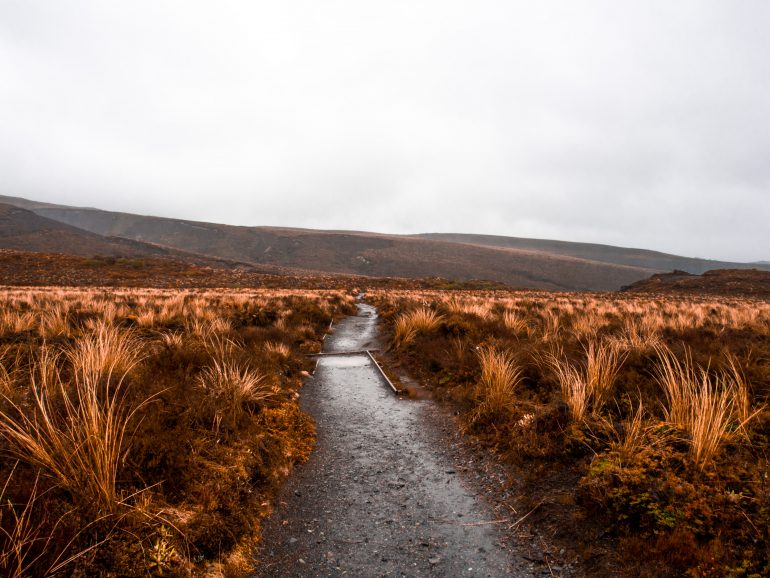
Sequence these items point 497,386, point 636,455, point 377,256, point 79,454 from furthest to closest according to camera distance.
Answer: point 377,256
point 497,386
point 636,455
point 79,454

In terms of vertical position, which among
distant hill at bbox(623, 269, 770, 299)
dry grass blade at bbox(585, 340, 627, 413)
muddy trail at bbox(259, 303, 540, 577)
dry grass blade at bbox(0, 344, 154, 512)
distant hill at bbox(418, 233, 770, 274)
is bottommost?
muddy trail at bbox(259, 303, 540, 577)

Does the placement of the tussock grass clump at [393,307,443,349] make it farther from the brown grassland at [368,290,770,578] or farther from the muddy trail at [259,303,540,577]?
the muddy trail at [259,303,540,577]

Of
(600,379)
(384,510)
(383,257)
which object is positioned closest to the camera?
(384,510)

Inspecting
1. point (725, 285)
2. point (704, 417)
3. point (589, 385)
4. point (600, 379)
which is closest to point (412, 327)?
point (600, 379)

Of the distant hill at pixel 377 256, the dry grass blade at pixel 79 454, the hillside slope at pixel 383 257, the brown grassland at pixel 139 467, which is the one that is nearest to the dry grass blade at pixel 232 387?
the brown grassland at pixel 139 467

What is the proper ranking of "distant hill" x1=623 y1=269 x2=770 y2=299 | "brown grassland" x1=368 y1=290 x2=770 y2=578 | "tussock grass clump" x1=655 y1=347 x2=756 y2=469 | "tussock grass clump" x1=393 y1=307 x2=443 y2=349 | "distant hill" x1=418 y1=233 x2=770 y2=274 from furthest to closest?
1. "distant hill" x1=418 y1=233 x2=770 y2=274
2. "distant hill" x1=623 y1=269 x2=770 y2=299
3. "tussock grass clump" x1=393 y1=307 x2=443 y2=349
4. "tussock grass clump" x1=655 y1=347 x2=756 y2=469
5. "brown grassland" x1=368 y1=290 x2=770 y2=578

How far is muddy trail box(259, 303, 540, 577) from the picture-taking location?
10.9 feet

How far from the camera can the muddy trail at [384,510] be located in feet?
10.9

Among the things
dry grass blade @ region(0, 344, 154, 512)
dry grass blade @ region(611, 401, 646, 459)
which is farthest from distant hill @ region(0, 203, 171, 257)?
dry grass blade @ region(611, 401, 646, 459)

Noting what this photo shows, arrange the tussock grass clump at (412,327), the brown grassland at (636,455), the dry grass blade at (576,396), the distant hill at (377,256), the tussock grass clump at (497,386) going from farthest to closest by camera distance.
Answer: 1. the distant hill at (377,256)
2. the tussock grass clump at (412,327)
3. the tussock grass clump at (497,386)
4. the dry grass blade at (576,396)
5. the brown grassland at (636,455)

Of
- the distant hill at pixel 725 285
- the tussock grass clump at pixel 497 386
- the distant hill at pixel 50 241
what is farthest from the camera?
the distant hill at pixel 50 241

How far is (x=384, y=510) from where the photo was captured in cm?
413

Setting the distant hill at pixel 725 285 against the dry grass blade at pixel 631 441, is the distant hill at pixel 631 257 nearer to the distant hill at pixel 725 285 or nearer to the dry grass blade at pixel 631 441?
the distant hill at pixel 725 285

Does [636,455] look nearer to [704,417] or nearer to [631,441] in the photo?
[631,441]
